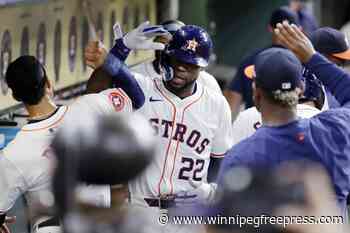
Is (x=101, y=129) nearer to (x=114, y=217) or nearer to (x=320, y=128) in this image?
(x=114, y=217)

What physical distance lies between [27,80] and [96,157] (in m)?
2.09

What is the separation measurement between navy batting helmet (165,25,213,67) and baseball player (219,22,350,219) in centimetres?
97

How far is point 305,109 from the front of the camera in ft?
17.3

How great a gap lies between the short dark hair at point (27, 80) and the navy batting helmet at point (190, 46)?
2.77 ft

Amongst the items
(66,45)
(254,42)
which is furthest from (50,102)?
(254,42)

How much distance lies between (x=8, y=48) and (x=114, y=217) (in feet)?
13.4

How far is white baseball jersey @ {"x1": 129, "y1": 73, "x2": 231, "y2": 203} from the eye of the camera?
5.26 m

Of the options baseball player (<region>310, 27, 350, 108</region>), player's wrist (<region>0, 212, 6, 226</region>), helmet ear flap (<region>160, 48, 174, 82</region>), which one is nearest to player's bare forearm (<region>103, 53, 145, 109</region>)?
helmet ear flap (<region>160, 48, 174, 82</region>)

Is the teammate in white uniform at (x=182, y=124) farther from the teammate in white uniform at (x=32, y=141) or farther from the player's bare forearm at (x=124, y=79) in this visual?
the teammate in white uniform at (x=32, y=141)

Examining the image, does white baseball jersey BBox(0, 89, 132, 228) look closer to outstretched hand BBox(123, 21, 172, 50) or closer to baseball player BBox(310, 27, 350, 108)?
outstretched hand BBox(123, 21, 172, 50)

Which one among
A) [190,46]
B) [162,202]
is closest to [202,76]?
[190,46]

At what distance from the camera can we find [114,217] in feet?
9.32

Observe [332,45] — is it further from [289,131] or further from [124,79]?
[289,131]

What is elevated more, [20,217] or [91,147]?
[91,147]
